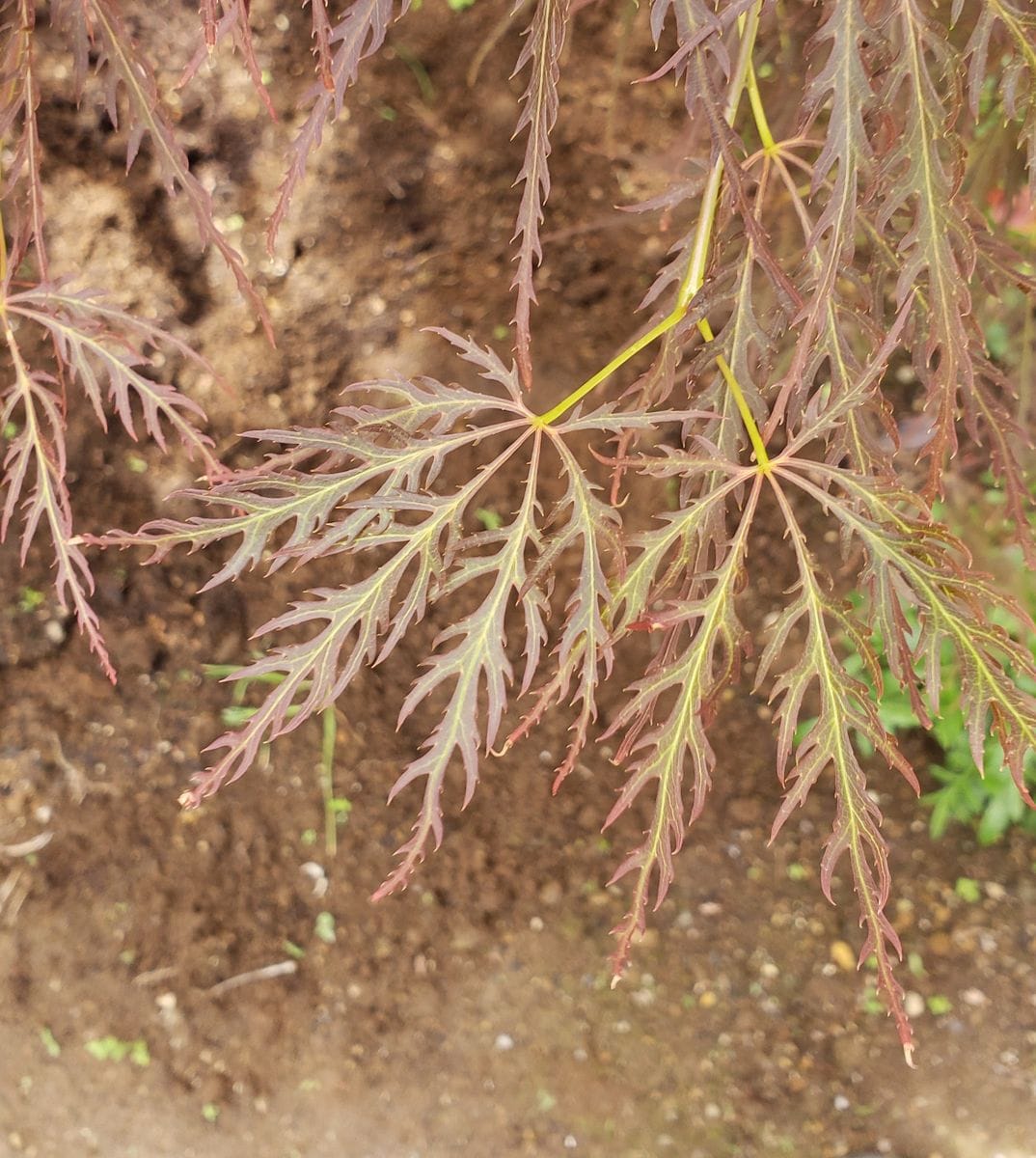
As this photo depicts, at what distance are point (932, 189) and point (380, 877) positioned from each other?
3.79ft

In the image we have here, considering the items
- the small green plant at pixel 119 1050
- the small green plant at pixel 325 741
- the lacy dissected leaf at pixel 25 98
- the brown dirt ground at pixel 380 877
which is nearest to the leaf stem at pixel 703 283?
the lacy dissected leaf at pixel 25 98

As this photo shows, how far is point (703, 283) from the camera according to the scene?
27.9 inches

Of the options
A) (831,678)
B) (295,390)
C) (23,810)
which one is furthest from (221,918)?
(831,678)

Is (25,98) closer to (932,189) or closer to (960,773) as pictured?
(932,189)

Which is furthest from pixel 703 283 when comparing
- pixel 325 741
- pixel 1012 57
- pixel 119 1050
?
pixel 119 1050

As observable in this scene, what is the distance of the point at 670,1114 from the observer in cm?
135

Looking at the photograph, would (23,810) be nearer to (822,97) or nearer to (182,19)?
(182,19)

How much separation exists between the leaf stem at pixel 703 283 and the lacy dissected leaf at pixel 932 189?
0.11 meters

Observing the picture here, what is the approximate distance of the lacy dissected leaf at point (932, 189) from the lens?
2.03 ft

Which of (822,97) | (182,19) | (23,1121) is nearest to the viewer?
(822,97)

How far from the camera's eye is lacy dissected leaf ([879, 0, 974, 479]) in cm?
62

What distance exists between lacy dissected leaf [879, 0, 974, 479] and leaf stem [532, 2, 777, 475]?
0.11 metres

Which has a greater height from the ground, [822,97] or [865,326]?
[822,97]

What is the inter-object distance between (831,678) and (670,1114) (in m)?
0.95
